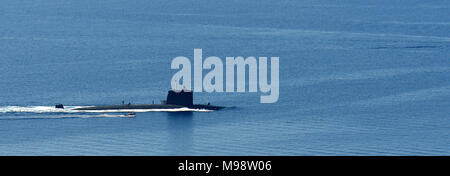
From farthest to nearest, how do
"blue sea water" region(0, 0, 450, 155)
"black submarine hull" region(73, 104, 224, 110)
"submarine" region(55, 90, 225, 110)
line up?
"submarine" region(55, 90, 225, 110) → "black submarine hull" region(73, 104, 224, 110) → "blue sea water" region(0, 0, 450, 155)

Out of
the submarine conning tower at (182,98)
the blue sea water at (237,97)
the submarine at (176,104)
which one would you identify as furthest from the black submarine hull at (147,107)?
the blue sea water at (237,97)

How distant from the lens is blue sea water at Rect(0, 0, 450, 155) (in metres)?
85.1

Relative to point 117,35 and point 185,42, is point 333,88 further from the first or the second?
point 117,35

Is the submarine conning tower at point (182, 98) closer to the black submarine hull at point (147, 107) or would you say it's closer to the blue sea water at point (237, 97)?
the black submarine hull at point (147, 107)

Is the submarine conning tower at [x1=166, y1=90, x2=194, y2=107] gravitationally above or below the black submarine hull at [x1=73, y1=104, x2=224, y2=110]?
above

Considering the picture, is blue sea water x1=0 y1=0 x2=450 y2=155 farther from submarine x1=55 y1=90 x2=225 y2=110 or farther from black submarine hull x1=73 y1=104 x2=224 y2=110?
submarine x1=55 y1=90 x2=225 y2=110

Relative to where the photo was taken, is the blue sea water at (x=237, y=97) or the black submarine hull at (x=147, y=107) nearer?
the blue sea water at (x=237, y=97)

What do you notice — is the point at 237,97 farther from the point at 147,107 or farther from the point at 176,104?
the point at 147,107

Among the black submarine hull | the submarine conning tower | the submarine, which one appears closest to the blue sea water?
the black submarine hull

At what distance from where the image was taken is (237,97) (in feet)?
363

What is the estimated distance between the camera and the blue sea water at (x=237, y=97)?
3349 inches

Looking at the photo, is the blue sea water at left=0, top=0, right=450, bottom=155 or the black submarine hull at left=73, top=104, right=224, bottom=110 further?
the black submarine hull at left=73, top=104, right=224, bottom=110

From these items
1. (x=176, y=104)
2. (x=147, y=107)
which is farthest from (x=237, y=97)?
(x=147, y=107)

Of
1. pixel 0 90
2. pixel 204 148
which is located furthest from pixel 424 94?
pixel 0 90
